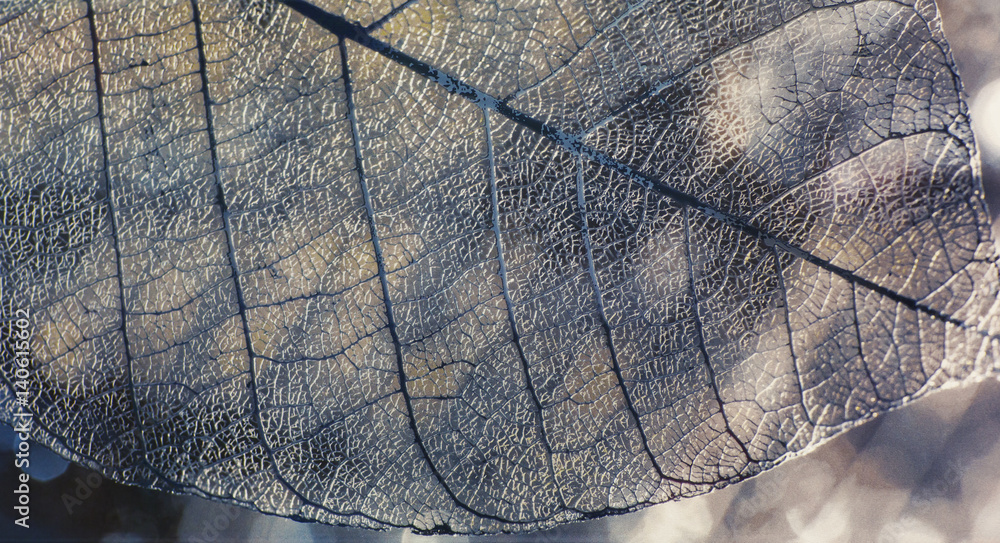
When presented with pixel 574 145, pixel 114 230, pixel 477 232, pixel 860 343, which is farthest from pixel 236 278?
pixel 860 343

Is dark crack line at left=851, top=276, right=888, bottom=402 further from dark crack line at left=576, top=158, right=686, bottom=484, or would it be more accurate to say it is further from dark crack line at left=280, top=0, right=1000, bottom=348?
dark crack line at left=576, top=158, right=686, bottom=484

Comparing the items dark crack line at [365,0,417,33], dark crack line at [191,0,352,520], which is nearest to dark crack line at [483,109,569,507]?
dark crack line at [365,0,417,33]

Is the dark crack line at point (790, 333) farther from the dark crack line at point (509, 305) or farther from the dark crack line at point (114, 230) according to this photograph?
the dark crack line at point (114, 230)

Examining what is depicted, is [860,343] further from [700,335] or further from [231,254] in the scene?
[231,254]

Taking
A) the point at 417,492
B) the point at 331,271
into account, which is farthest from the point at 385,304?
the point at 417,492

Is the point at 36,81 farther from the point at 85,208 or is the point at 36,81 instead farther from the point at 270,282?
the point at 270,282

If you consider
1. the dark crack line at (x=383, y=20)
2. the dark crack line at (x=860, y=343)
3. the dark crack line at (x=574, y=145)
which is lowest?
the dark crack line at (x=860, y=343)

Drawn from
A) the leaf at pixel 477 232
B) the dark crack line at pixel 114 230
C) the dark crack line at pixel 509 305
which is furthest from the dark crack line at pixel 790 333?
the dark crack line at pixel 114 230

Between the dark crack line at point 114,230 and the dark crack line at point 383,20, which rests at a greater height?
the dark crack line at point 383,20

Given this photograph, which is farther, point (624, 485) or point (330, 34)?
point (624, 485)
